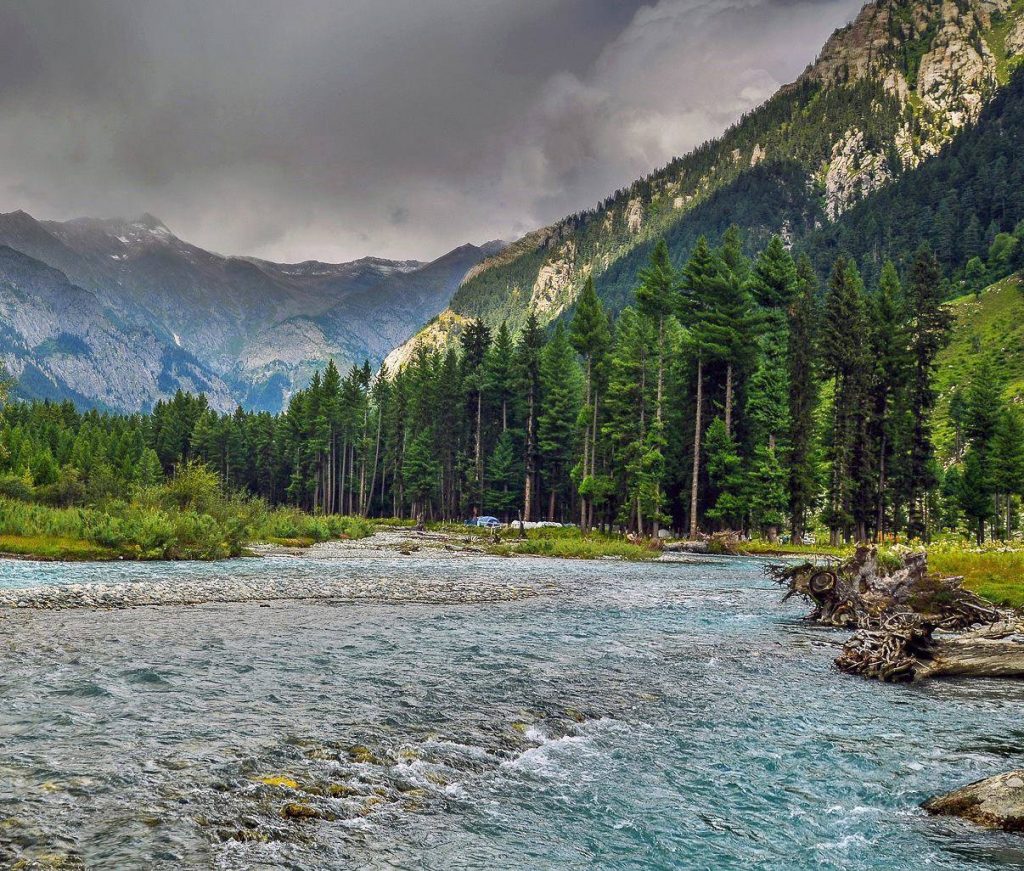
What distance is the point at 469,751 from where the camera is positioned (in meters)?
9.53

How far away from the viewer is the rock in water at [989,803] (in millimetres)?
7523

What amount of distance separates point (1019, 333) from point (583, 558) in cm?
13375

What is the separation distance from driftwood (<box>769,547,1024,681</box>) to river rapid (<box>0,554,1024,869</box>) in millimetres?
949

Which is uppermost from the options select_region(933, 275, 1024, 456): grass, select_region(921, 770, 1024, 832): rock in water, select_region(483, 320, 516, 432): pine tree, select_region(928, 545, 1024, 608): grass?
select_region(933, 275, 1024, 456): grass

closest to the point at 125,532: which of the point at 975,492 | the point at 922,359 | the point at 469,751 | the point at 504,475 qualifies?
the point at 469,751

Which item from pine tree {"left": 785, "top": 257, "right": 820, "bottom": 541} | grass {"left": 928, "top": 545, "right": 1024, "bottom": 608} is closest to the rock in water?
grass {"left": 928, "top": 545, "right": 1024, "bottom": 608}

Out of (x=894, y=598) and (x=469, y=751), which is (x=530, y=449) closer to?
(x=894, y=598)

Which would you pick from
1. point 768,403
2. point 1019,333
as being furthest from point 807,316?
point 1019,333

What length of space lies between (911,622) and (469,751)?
12.3 metres

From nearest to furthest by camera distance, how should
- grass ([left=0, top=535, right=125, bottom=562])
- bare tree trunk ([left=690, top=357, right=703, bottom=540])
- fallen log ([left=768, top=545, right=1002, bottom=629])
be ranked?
1. fallen log ([left=768, top=545, right=1002, bottom=629])
2. grass ([left=0, top=535, right=125, bottom=562])
3. bare tree trunk ([left=690, top=357, right=703, bottom=540])

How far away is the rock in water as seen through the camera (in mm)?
7523

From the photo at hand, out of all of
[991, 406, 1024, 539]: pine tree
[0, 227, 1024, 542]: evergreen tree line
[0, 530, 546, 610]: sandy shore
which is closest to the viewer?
[0, 530, 546, 610]: sandy shore

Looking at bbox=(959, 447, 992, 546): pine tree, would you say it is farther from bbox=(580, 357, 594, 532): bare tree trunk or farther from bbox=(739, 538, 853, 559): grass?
bbox=(580, 357, 594, 532): bare tree trunk

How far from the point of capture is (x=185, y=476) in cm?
5219
